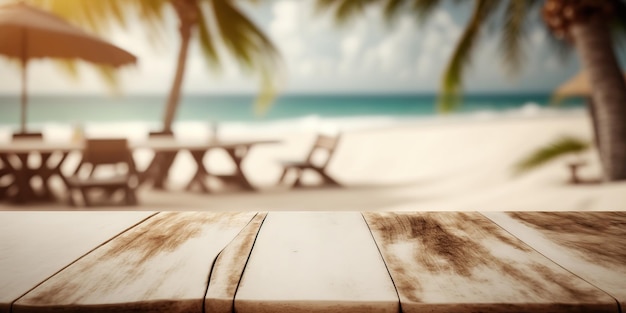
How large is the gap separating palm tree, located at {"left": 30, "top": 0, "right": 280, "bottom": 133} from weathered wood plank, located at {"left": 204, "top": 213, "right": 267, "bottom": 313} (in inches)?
279

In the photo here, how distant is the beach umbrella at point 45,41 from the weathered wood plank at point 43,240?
504cm

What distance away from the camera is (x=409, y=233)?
101cm

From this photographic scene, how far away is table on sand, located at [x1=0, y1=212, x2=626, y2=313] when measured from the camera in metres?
0.64

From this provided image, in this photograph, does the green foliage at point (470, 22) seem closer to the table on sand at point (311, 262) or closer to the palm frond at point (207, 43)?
the palm frond at point (207, 43)

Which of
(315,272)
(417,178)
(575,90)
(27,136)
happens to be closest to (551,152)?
(417,178)

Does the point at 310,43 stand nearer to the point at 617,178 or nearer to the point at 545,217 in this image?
the point at 617,178

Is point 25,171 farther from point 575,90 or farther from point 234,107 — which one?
point 234,107

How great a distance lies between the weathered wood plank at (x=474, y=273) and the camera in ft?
2.08

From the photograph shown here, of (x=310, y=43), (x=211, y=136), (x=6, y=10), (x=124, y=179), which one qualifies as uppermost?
(x=310, y=43)

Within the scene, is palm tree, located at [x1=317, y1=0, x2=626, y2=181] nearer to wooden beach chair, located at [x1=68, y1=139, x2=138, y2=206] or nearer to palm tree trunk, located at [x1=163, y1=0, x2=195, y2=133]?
palm tree trunk, located at [x1=163, y1=0, x2=195, y2=133]

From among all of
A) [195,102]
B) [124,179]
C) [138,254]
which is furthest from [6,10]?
[195,102]

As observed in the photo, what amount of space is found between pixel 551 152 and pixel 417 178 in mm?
2614

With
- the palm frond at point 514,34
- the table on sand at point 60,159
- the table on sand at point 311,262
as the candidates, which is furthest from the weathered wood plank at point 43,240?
the palm frond at point 514,34

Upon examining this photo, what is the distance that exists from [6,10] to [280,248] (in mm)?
6102
